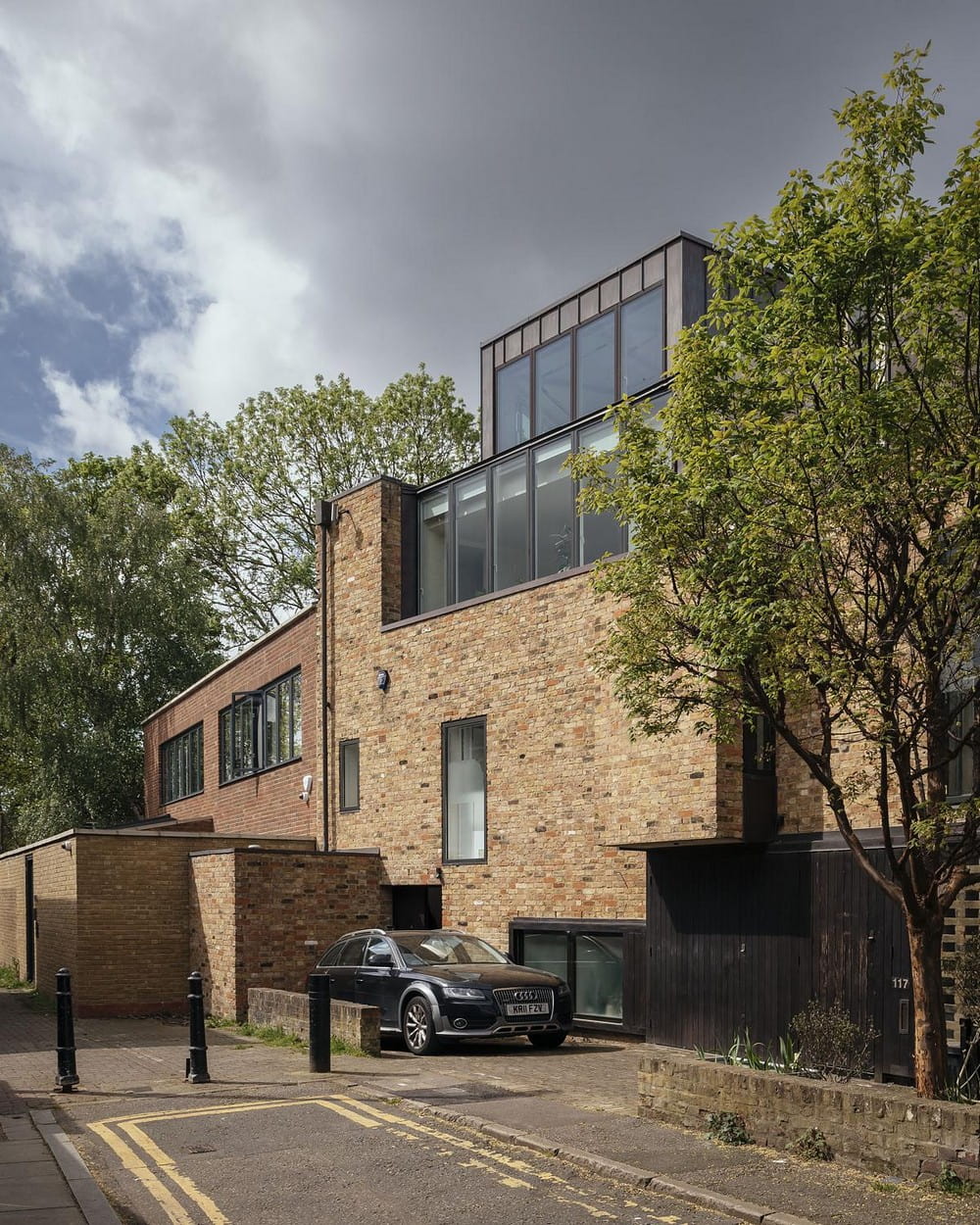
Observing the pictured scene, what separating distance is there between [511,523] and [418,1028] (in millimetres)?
8158

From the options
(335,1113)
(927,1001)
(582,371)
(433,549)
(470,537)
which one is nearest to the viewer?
(927,1001)

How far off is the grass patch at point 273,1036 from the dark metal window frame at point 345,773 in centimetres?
472

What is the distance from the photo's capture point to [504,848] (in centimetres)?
1881

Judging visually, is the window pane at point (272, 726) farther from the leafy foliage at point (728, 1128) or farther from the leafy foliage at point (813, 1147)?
the leafy foliage at point (813, 1147)

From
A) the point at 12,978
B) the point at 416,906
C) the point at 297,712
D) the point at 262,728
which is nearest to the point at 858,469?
the point at 416,906

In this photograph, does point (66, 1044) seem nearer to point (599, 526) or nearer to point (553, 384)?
point (599, 526)

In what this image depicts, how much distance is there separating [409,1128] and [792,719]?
6.33 m

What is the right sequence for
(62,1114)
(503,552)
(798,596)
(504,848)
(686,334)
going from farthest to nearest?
(503,552)
(504,848)
(62,1114)
(686,334)
(798,596)

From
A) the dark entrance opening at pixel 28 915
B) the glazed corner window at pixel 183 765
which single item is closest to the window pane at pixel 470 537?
the dark entrance opening at pixel 28 915

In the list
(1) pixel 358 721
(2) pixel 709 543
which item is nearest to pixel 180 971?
(1) pixel 358 721

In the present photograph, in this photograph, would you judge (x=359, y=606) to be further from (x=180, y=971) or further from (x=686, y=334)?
(x=686, y=334)

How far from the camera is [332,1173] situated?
8.69m

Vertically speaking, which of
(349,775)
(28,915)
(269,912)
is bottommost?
(28,915)

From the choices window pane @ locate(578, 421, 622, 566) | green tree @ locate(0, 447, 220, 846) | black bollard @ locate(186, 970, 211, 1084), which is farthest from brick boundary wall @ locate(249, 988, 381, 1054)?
green tree @ locate(0, 447, 220, 846)
